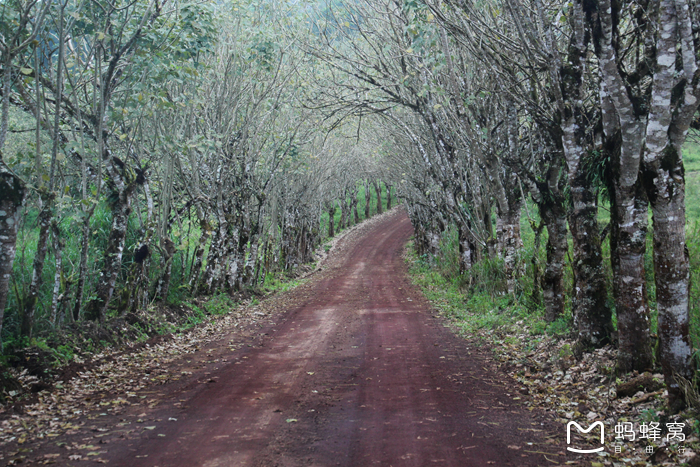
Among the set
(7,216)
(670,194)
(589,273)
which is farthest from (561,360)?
(7,216)

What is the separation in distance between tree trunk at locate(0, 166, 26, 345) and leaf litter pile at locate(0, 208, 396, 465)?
144 centimetres

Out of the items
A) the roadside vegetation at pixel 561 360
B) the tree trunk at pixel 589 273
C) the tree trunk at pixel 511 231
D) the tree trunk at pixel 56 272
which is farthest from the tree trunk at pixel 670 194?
the tree trunk at pixel 56 272

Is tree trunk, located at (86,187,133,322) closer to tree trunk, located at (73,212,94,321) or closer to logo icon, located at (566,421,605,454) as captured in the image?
tree trunk, located at (73,212,94,321)

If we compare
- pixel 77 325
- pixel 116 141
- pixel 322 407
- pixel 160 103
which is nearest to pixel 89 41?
pixel 116 141

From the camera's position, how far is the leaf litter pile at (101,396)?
194 inches

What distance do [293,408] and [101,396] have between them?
8.97ft

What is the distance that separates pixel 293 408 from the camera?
19.8ft

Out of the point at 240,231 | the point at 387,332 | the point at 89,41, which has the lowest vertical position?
the point at 387,332

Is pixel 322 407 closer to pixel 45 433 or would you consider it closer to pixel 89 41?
pixel 45 433

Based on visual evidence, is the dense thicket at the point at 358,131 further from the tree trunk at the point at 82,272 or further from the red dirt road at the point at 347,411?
the red dirt road at the point at 347,411

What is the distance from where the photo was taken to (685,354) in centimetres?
500

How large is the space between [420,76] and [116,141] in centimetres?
744

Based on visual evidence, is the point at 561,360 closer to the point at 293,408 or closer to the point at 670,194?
the point at 670,194

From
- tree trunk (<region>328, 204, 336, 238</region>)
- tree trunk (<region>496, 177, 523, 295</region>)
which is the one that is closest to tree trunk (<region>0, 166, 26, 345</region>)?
tree trunk (<region>496, 177, 523, 295</region>)
